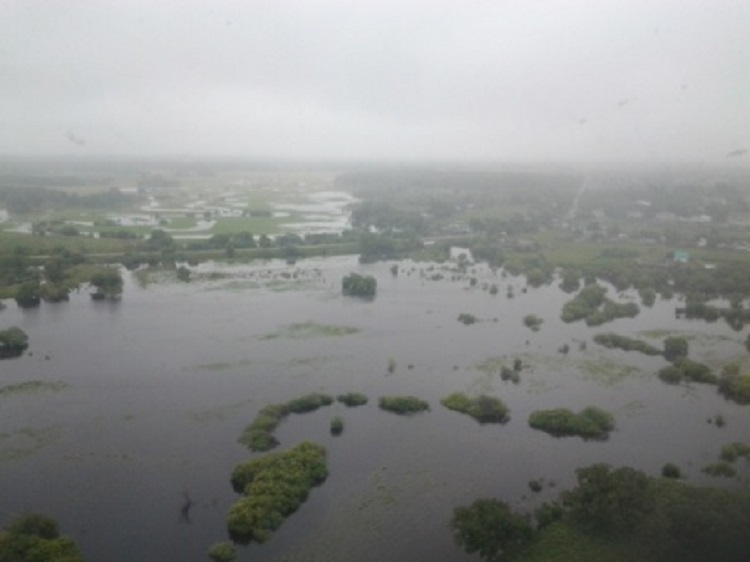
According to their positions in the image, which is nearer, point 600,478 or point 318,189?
point 600,478

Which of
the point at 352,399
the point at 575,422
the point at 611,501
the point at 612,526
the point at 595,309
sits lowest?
the point at 352,399

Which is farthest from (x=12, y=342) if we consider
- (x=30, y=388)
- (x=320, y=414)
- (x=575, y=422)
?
(x=575, y=422)

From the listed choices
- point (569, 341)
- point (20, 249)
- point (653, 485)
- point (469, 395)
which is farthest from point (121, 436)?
point (20, 249)

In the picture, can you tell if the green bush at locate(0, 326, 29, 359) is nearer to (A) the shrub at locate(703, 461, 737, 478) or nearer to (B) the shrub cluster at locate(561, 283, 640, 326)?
(B) the shrub cluster at locate(561, 283, 640, 326)

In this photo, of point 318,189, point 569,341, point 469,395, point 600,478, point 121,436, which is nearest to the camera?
point 600,478

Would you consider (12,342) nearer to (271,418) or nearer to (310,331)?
(310,331)

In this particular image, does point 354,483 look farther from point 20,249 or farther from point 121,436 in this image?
point 20,249

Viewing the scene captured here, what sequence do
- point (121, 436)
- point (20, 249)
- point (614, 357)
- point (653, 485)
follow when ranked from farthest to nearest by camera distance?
point (20, 249) → point (614, 357) → point (121, 436) → point (653, 485)
